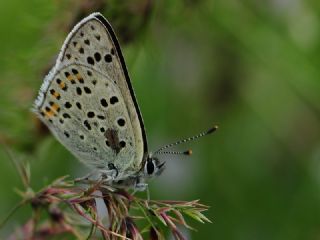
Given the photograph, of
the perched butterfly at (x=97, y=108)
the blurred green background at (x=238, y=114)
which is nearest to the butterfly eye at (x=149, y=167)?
the perched butterfly at (x=97, y=108)

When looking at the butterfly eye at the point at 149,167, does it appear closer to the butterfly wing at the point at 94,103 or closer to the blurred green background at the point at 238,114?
the butterfly wing at the point at 94,103

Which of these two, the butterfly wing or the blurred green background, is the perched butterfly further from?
the blurred green background

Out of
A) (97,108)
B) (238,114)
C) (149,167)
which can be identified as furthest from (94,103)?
(238,114)

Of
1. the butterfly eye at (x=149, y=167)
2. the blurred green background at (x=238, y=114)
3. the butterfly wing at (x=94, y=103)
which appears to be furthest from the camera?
the blurred green background at (x=238, y=114)

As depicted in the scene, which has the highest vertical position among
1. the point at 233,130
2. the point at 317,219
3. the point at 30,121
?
the point at 233,130

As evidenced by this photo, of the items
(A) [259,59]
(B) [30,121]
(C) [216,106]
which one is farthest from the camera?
(C) [216,106]

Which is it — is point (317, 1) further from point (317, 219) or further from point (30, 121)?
point (30, 121)

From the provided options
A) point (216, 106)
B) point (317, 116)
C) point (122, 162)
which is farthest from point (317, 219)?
point (122, 162)

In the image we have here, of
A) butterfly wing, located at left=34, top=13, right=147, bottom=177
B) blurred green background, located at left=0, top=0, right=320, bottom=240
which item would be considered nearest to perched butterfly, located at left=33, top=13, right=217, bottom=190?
butterfly wing, located at left=34, top=13, right=147, bottom=177
